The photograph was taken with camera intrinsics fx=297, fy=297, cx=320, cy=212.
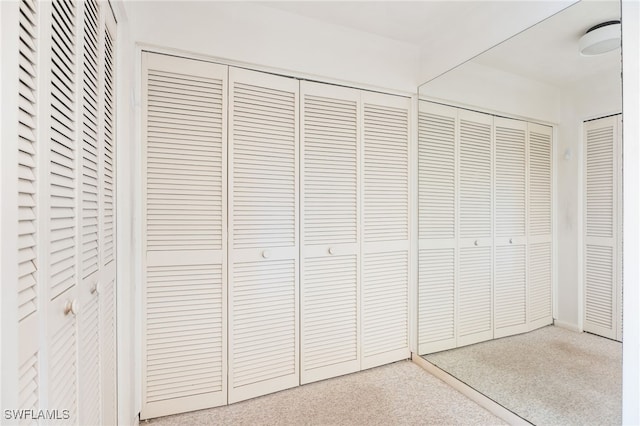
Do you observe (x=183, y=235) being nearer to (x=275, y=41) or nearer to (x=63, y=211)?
(x=63, y=211)

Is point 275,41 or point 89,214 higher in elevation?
point 275,41

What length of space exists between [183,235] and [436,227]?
1.84 meters

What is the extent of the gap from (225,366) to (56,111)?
1.64 metres

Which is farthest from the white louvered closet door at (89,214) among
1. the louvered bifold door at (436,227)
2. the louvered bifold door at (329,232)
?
the louvered bifold door at (436,227)

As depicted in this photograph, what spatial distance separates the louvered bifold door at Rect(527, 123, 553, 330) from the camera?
1.61 meters

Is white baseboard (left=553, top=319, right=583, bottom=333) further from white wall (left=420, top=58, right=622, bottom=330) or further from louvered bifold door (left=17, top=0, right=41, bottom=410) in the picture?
louvered bifold door (left=17, top=0, right=41, bottom=410)

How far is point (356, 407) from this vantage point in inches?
73.3

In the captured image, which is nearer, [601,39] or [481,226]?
[601,39]

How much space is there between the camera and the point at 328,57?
211 cm

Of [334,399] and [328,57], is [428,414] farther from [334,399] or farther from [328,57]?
[328,57]

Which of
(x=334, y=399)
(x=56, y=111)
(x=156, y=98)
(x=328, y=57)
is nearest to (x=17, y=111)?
(x=56, y=111)

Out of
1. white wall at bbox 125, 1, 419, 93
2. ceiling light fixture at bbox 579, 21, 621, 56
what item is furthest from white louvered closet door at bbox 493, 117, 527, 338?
white wall at bbox 125, 1, 419, 93

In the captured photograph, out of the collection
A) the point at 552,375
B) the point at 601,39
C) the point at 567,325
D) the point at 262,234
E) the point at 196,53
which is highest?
the point at 196,53

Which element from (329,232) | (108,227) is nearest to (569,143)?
(329,232)
